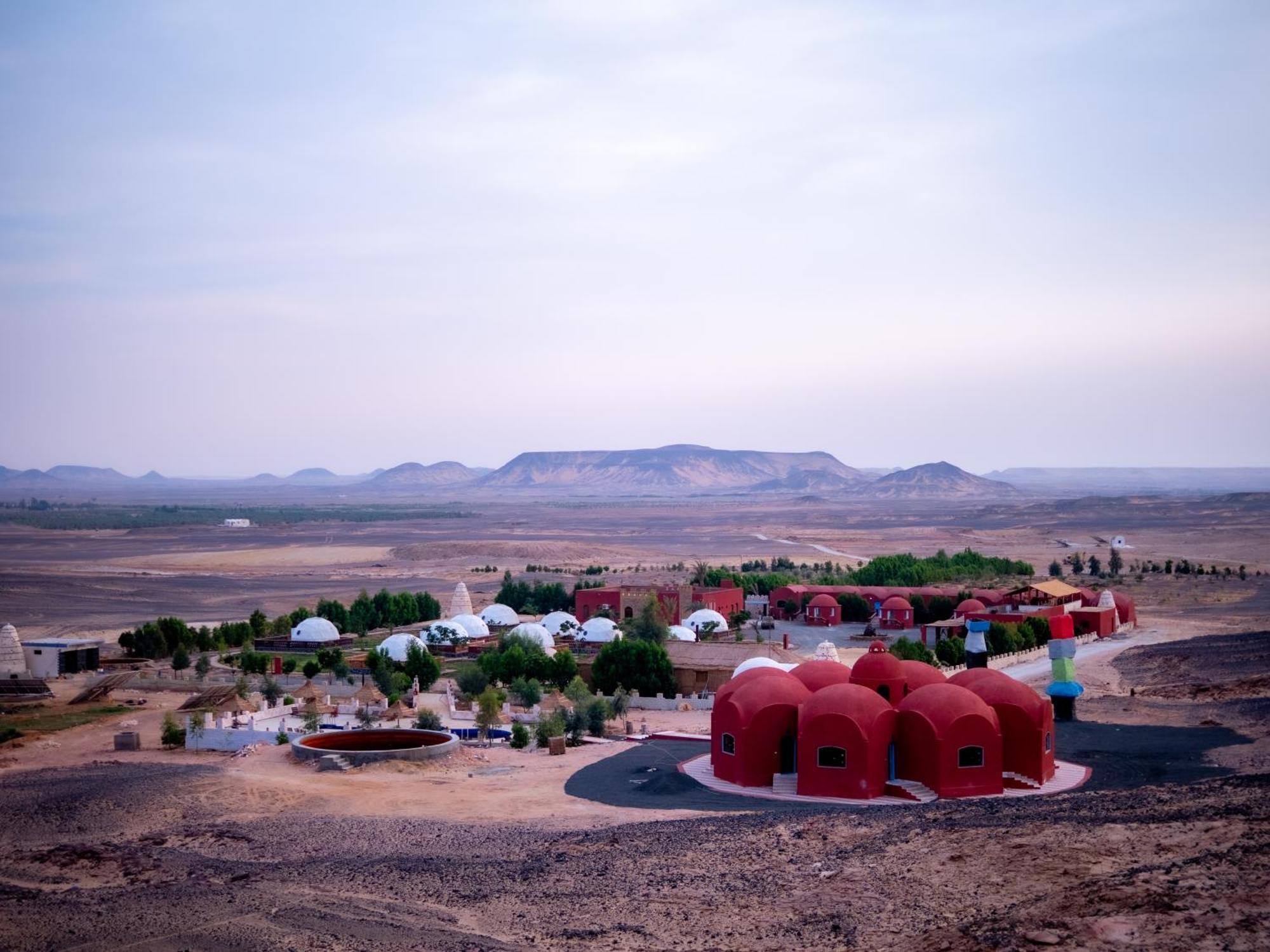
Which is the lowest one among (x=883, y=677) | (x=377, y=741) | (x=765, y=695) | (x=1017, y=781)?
(x=377, y=741)

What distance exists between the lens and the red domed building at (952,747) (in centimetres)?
2536

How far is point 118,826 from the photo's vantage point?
2412 cm

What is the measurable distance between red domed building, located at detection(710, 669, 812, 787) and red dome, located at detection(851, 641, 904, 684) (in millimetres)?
1473

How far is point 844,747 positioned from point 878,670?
3266 mm

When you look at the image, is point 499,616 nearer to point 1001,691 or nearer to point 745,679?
point 745,679

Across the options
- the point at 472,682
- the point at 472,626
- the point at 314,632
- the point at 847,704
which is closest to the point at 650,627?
the point at 472,626

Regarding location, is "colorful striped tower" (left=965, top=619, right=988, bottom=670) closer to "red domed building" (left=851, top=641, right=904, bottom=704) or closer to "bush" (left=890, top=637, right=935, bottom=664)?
"red domed building" (left=851, top=641, right=904, bottom=704)

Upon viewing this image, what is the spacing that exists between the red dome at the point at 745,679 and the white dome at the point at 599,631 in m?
23.2

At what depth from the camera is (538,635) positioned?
49.3 meters

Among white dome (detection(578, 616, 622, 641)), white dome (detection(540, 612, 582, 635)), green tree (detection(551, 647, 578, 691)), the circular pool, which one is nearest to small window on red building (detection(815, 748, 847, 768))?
the circular pool

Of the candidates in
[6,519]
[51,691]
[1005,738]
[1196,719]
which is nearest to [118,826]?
[1005,738]

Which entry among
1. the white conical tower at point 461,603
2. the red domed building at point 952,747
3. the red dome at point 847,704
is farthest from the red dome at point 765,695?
the white conical tower at point 461,603

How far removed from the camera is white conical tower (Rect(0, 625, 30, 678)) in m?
45.0

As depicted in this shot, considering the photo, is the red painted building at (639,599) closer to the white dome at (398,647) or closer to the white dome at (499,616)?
the white dome at (499,616)
